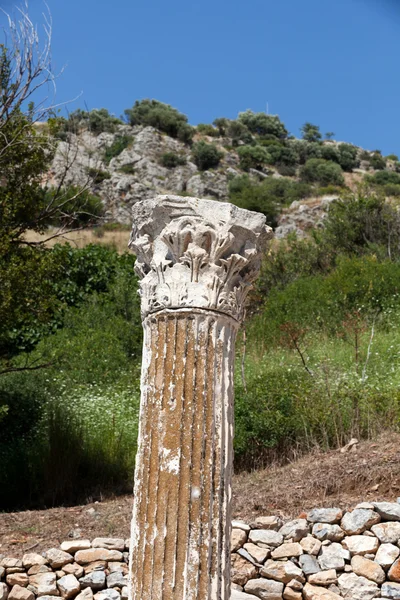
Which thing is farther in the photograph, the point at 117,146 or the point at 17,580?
the point at 117,146

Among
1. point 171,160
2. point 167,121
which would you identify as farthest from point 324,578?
point 167,121

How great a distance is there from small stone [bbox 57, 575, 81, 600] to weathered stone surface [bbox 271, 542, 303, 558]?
183 centimetres

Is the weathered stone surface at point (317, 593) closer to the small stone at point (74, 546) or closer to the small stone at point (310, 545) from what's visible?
the small stone at point (310, 545)

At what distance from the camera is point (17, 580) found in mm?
7129

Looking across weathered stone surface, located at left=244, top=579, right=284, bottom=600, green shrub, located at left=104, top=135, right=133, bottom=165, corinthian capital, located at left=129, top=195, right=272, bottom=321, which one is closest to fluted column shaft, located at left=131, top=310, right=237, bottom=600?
corinthian capital, located at left=129, top=195, right=272, bottom=321

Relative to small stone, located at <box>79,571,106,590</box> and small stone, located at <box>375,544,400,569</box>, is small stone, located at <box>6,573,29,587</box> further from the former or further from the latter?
small stone, located at <box>375,544,400,569</box>

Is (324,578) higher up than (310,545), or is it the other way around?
(310,545)

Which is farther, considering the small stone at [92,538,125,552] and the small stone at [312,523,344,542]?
the small stone at [312,523,344,542]

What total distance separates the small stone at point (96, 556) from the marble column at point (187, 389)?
12.1 ft

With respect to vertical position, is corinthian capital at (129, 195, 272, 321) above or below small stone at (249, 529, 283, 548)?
above

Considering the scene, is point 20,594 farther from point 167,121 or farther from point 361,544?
point 167,121

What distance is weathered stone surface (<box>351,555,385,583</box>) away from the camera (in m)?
7.18

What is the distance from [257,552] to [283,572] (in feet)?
0.98

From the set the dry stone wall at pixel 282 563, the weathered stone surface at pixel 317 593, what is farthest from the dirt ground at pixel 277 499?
the weathered stone surface at pixel 317 593
